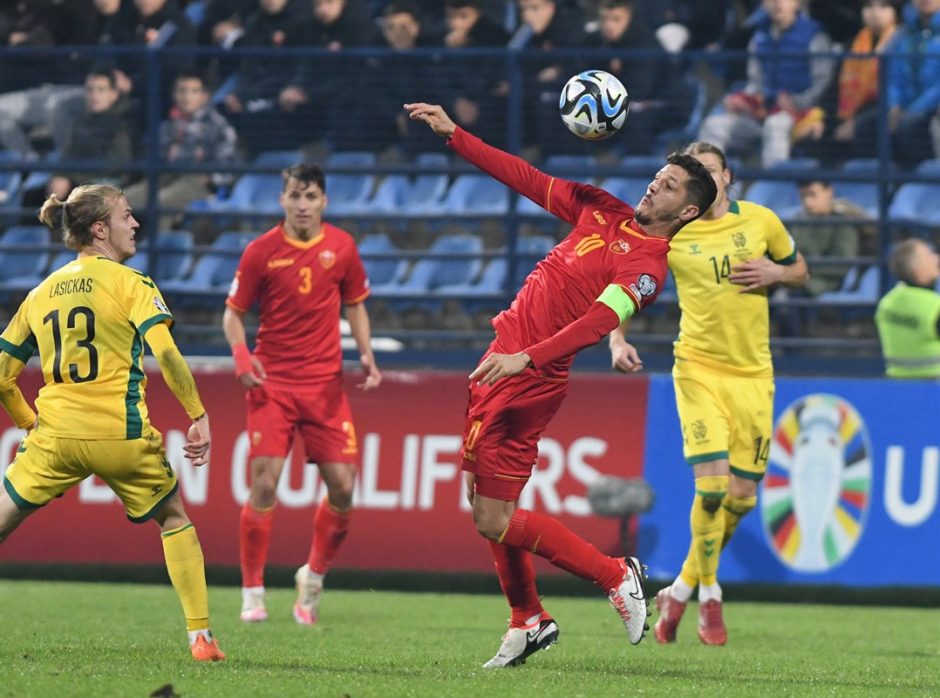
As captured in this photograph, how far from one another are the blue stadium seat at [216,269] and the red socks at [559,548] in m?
6.91

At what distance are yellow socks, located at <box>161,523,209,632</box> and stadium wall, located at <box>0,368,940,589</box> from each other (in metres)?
4.87

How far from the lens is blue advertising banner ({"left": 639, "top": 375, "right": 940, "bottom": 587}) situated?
38.0 feet

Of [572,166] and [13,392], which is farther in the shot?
[572,166]

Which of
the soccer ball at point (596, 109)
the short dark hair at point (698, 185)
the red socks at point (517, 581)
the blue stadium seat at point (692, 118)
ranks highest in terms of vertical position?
the blue stadium seat at point (692, 118)

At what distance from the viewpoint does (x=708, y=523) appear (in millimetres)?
9266

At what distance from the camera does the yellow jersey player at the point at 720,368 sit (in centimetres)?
920

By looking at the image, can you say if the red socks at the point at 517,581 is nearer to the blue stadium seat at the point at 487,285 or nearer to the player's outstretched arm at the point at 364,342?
the player's outstretched arm at the point at 364,342

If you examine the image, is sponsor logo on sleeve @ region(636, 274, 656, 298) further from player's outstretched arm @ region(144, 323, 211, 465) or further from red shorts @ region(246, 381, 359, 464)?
red shorts @ region(246, 381, 359, 464)

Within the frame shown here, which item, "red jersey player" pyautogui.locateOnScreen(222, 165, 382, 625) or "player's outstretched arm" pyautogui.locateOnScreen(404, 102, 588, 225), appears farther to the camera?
"red jersey player" pyautogui.locateOnScreen(222, 165, 382, 625)

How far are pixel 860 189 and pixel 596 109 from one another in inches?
260

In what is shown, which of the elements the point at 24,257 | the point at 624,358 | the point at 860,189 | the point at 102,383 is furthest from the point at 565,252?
the point at 24,257

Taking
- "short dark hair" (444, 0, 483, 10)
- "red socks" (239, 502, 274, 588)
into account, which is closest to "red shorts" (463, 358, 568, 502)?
Result: "red socks" (239, 502, 274, 588)

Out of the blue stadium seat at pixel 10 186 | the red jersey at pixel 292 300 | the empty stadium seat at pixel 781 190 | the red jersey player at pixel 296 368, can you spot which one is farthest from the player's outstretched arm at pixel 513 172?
the blue stadium seat at pixel 10 186

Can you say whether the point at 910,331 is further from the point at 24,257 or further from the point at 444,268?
the point at 24,257
